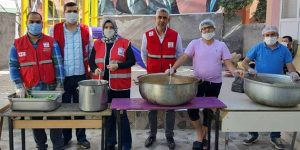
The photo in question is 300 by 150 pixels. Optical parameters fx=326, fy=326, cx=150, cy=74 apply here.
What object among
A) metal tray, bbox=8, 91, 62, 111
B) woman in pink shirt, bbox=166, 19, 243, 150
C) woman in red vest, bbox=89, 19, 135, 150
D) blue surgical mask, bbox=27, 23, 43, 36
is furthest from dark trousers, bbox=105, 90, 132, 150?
blue surgical mask, bbox=27, 23, 43, 36

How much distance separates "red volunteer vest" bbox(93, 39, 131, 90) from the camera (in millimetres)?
3258

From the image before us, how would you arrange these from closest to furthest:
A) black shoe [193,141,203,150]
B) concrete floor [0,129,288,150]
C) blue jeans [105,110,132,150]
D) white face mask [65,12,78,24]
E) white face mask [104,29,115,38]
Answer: white face mask [104,29,115,38]
white face mask [65,12,78,24]
blue jeans [105,110,132,150]
black shoe [193,141,203,150]
concrete floor [0,129,288,150]

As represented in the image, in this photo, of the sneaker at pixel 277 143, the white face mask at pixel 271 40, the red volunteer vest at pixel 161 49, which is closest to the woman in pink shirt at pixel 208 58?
the red volunteer vest at pixel 161 49

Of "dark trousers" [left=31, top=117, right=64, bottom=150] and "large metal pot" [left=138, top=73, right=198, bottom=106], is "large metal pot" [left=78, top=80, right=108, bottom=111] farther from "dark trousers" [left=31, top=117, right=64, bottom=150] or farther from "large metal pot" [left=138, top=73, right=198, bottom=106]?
"dark trousers" [left=31, top=117, right=64, bottom=150]

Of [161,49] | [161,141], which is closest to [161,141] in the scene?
[161,141]

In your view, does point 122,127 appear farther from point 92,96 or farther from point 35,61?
point 35,61

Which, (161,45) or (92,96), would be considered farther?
(161,45)

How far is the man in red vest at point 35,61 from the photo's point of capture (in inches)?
120

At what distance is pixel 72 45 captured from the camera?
338cm

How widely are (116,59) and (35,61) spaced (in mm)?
767

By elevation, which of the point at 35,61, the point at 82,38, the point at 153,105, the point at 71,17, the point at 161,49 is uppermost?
the point at 71,17

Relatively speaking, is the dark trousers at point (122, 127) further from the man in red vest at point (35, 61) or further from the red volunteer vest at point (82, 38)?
the man in red vest at point (35, 61)

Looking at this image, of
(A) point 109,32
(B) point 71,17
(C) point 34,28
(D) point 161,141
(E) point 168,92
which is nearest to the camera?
(E) point 168,92

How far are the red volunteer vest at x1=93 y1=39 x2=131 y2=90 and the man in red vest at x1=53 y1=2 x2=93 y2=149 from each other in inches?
8.1
